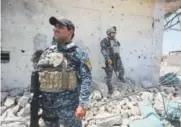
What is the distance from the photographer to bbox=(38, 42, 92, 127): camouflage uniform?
185 centimetres

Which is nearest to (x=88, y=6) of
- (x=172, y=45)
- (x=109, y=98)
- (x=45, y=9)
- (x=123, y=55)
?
(x=45, y=9)

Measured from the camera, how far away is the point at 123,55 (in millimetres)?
5391

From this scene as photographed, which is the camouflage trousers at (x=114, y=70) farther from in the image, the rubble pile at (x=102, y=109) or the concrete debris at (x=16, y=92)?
the concrete debris at (x=16, y=92)

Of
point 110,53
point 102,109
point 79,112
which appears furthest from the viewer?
point 110,53

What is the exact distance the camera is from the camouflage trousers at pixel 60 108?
1.87 m

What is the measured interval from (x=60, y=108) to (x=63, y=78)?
19 cm

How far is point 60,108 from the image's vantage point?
6.17 feet

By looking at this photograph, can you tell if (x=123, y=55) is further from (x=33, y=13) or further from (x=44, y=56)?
(x=44, y=56)

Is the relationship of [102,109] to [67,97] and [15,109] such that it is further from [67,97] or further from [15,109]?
[67,97]

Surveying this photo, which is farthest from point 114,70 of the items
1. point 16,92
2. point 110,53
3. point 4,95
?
point 4,95

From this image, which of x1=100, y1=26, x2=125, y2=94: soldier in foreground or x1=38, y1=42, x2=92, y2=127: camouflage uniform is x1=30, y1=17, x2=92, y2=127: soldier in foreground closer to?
x1=38, y1=42, x2=92, y2=127: camouflage uniform

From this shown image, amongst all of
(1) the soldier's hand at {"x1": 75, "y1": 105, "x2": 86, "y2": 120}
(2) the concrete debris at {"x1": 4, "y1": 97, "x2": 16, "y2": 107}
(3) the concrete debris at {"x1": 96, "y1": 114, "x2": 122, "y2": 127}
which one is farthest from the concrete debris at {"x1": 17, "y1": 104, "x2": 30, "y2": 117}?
(1) the soldier's hand at {"x1": 75, "y1": 105, "x2": 86, "y2": 120}

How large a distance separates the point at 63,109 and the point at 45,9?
115 inches

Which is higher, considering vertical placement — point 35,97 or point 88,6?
point 88,6
